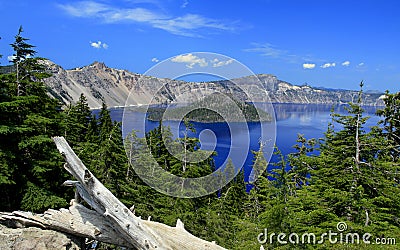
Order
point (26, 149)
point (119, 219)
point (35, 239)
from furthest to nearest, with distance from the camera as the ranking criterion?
1. point (26, 149)
2. point (35, 239)
3. point (119, 219)

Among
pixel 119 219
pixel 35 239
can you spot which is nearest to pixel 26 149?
pixel 35 239

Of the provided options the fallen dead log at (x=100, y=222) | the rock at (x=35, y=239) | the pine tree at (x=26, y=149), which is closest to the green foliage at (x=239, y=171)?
the pine tree at (x=26, y=149)

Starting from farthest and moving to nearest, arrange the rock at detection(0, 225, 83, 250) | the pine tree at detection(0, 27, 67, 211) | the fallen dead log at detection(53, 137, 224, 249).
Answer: the pine tree at detection(0, 27, 67, 211) < the rock at detection(0, 225, 83, 250) < the fallen dead log at detection(53, 137, 224, 249)

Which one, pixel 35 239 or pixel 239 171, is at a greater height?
pixel 35 239

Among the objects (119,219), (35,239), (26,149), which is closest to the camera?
→ (119,219)

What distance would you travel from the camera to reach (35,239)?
6406mm

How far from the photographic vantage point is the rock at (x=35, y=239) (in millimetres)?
6309

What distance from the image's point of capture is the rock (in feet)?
20.7

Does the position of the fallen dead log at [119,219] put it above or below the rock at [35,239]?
above

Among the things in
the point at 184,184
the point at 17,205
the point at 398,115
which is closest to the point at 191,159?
the point at 184,184

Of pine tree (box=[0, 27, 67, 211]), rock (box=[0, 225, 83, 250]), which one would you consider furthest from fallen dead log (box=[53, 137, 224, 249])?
pine tree (box=[0, 27, 67, 211])

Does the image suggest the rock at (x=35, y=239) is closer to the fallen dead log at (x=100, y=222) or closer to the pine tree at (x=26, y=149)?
the fallen dead log at (x=100, y=222)

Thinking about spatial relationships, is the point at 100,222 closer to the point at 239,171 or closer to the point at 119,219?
the point at 119,219

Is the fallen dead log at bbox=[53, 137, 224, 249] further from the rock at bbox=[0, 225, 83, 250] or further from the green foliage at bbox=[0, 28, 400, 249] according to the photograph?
the green foliage at bbox=[0, 28, 400, 249]
